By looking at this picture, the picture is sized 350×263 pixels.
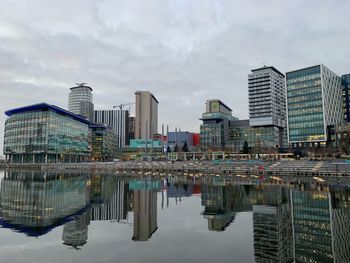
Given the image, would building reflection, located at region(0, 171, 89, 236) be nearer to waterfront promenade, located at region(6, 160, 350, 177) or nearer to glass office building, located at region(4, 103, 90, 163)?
waterfront promenade, located at region(6, 160, 350, 177)

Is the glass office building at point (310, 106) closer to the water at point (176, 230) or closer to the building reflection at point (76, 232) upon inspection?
the water at point (176, 230)

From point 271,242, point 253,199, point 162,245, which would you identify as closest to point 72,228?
point 162,245

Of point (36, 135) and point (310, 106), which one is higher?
point (310, 106)

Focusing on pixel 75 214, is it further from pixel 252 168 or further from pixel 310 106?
pixel 310 106

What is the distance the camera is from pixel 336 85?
197m

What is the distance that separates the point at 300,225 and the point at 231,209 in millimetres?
8263

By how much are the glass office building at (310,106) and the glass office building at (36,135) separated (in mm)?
144230

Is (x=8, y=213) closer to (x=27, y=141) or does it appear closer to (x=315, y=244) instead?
(x=315, y=244)

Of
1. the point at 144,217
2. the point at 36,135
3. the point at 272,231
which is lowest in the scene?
the point at 144,217

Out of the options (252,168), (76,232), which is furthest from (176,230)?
(252,168)

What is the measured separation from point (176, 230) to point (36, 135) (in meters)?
175

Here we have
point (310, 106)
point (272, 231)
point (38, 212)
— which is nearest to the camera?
point (272, 231)

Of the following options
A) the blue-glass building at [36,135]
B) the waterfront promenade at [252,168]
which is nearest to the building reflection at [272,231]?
the waterfront promenade at [252,168]

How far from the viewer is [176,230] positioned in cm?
2206
